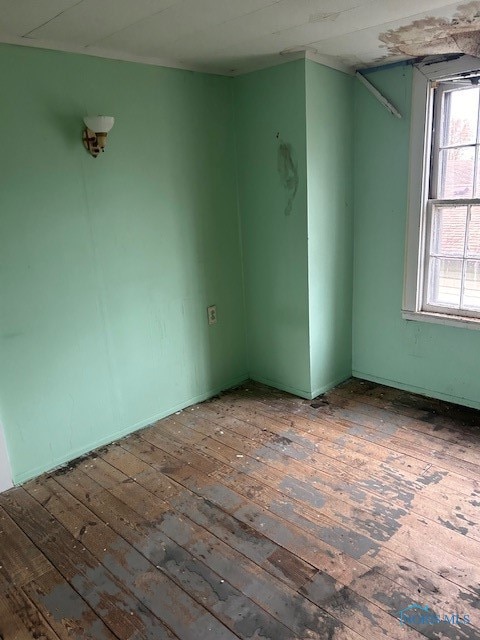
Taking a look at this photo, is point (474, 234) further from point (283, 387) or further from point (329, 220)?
point (283, 387)

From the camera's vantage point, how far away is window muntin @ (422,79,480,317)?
285 cm

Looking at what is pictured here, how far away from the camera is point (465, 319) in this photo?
304 cm

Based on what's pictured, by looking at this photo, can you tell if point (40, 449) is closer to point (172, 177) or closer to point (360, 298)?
point (172, 177)

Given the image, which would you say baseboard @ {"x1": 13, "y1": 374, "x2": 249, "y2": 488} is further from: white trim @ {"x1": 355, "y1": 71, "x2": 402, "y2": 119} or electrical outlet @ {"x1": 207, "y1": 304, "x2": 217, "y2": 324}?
white trim @ {"x1": 355, "y1": 71, "x2": 402, "y2": 119}

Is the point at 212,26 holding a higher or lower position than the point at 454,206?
higher

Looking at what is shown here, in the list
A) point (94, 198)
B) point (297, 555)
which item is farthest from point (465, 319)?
point (94, 198)

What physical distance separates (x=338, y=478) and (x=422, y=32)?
2.39 m

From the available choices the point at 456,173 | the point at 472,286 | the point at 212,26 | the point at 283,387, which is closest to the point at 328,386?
the point at 283,387

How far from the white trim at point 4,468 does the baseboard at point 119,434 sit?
0.12 feet

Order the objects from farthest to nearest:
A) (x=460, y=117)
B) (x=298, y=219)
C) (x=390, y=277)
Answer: (x=390, y=277) → (x=298, y=219) → (x=460, y=117)

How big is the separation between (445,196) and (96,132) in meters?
2.21

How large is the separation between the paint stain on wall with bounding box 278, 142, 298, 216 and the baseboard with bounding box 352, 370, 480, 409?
4.77 ft

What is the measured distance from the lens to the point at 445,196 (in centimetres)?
303

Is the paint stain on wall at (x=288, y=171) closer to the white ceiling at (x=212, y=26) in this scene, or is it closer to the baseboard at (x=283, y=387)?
the white ceiling at (x=212, y=26)
